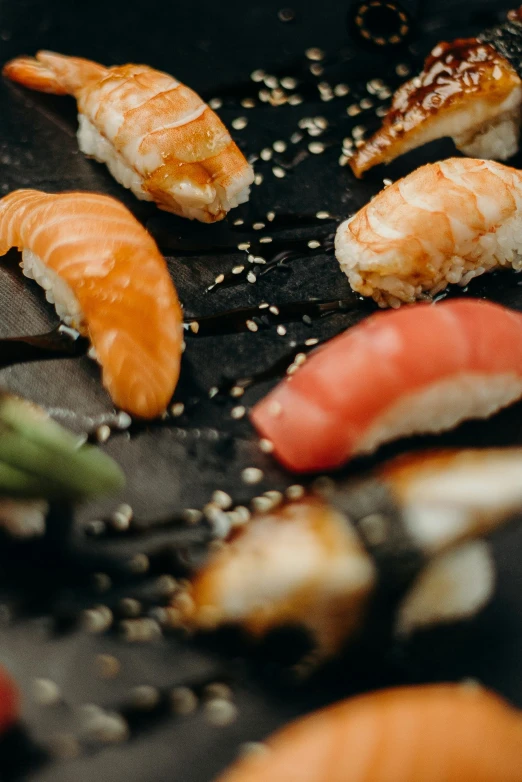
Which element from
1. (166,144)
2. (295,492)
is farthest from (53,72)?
(295,492)

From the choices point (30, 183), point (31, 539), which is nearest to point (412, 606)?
point (31, 539)

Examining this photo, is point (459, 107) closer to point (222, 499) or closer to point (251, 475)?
point (251, 475)

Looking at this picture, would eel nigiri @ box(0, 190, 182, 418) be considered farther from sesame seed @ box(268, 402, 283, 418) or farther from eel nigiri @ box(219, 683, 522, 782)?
eel nigiri @ box(219, 683, 522, 782)

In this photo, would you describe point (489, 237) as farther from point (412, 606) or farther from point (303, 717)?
point (303, 717)

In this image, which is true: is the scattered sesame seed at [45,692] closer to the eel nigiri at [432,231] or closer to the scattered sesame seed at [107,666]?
the scattered sesame seed at [107,666]

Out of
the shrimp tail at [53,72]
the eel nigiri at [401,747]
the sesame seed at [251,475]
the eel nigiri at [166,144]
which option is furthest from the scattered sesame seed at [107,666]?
the shrimp tail at [53,72]
